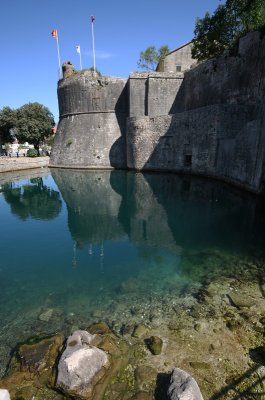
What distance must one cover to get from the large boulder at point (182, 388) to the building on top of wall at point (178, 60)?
34206 millimetres

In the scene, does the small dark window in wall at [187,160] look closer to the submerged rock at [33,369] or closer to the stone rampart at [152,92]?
the stone rampart at [152,92]

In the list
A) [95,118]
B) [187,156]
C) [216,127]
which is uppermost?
[95,118]

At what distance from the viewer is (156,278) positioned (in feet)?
21.4

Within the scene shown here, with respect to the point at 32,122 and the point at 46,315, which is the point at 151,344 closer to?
the point at 46,315

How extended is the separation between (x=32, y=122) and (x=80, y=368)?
34.5 m

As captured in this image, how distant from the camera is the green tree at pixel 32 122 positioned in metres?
33.5

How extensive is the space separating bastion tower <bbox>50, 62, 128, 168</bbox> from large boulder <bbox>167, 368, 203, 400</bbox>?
24608 mm

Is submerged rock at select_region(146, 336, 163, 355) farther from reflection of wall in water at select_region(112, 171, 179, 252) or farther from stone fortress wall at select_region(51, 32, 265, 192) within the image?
stone fortress wall at select_region(51, 32, 265, 192)

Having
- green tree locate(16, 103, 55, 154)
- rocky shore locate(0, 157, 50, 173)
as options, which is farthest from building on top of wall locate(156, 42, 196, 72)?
rocky shore locate(0, 157, 50, 173)

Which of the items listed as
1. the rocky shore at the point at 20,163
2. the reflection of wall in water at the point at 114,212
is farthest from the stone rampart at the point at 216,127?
the rocky shore at the point at 20,163

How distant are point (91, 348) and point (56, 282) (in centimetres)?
297

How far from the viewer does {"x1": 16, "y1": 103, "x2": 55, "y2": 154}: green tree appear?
33487 mm

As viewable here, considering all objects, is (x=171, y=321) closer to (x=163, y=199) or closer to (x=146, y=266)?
(x=146, y=266)

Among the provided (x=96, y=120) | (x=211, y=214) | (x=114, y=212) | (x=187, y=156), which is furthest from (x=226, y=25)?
(x=114, y=212)
